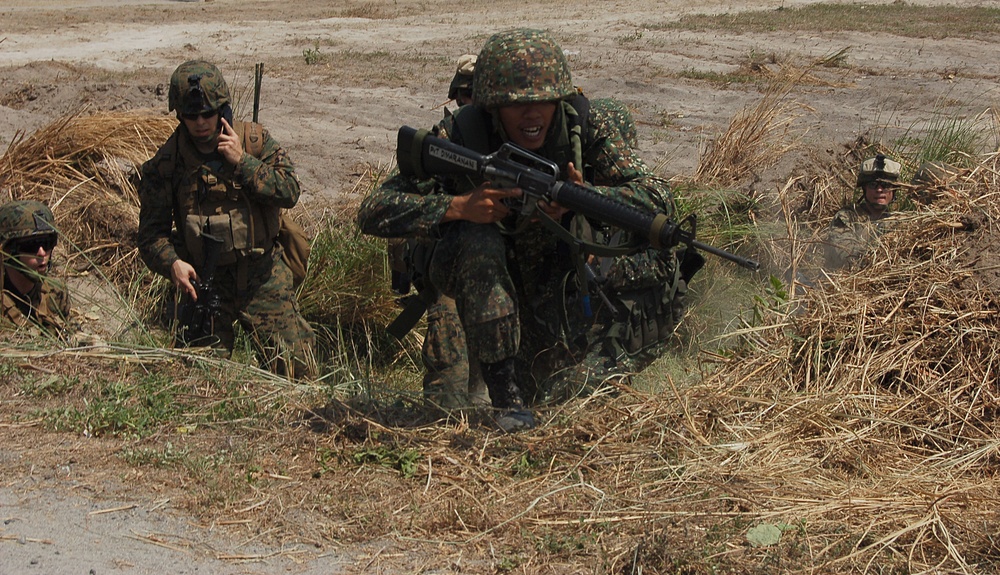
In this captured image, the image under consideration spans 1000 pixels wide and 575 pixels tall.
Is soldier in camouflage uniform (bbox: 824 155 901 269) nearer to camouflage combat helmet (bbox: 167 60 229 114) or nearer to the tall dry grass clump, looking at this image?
the tall dry grass clump

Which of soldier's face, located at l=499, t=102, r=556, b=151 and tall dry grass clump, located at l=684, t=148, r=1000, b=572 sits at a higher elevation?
soldier's face, located at l=499, t=102, r=556, b=151

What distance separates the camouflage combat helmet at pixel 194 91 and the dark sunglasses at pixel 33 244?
1126 millimetres

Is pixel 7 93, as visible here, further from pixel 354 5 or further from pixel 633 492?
pixel 354 5

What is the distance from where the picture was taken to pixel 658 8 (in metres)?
18.4

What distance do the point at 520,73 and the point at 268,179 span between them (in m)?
1.67

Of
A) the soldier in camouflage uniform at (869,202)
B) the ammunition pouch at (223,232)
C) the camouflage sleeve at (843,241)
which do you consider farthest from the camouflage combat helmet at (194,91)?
the soldier in camouflage uniform at (869,202)

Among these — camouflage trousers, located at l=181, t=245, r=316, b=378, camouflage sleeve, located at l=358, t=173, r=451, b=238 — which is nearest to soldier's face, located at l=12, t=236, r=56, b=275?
camouflage trousers, located at l=181, t=245, r=316, b=378

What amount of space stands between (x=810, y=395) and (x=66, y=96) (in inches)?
248

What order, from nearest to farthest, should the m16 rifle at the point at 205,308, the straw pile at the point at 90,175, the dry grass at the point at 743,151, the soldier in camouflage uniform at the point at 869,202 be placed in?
the m16 rifle at the point at 205,308, the soldier in camouflage uniform at the point at 869,202, the straw pile at the point at 90,175, the dry grass at the point at 743,151

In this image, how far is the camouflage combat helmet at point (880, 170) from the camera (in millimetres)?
6555

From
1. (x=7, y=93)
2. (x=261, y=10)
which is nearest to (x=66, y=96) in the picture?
(x=7, y=93)

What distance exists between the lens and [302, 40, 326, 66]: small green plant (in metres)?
12.2

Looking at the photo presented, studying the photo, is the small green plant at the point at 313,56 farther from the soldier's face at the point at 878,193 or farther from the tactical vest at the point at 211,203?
the tactical vest at the point at 211,203

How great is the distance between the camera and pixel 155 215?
202 inches
